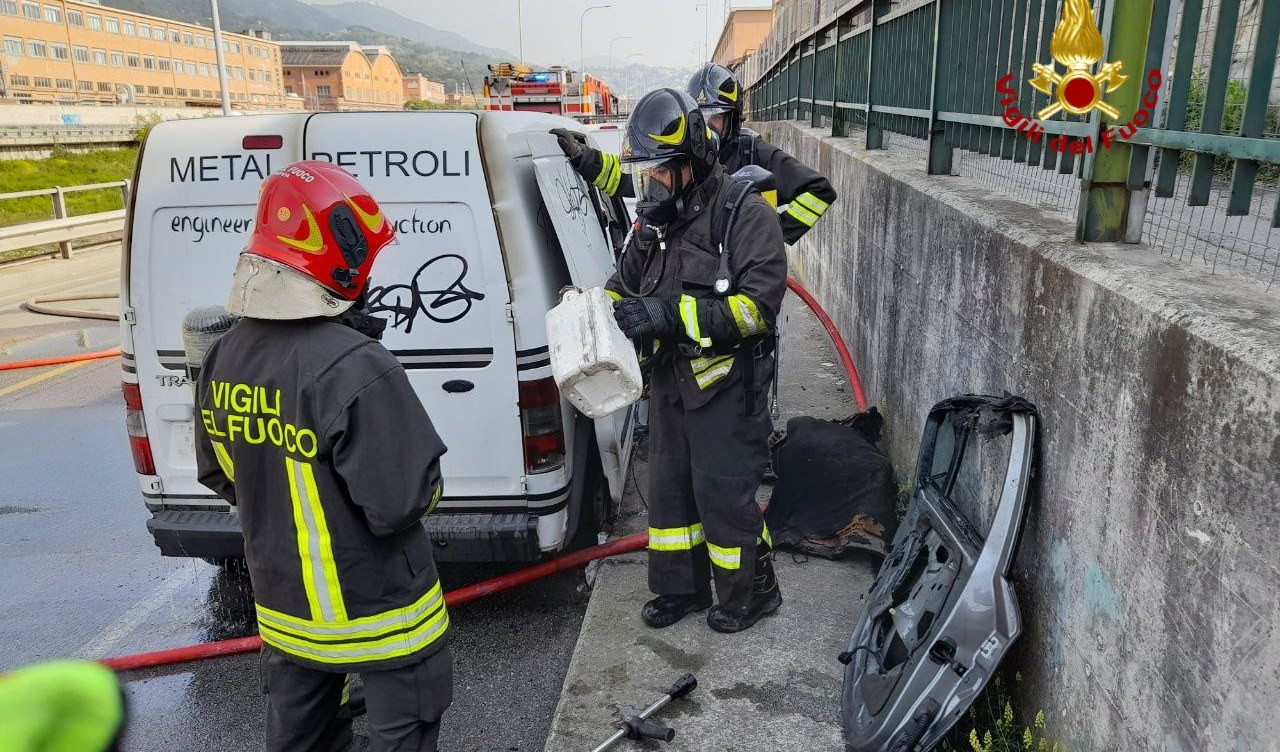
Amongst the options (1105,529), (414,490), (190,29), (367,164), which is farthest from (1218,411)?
(190,29)

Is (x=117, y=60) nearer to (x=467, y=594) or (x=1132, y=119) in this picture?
(x=467, y=594)

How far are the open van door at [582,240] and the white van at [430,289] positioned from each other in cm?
2

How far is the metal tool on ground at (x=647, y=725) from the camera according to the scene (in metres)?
2.86

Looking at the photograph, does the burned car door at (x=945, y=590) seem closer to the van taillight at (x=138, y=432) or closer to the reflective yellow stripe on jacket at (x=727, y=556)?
the reflective yellow stripe on jacket at (x=727, y=556)

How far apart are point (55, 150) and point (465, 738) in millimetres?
35532

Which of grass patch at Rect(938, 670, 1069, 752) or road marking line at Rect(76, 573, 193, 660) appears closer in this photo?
grass patch at Rect(938, 670, 1069, 752)

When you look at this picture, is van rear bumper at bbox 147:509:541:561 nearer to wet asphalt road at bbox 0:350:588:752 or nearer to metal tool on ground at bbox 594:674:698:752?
wet asphalt road at bbox 0:350:588:752

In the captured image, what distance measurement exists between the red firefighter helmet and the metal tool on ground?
1601mm

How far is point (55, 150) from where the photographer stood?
3142cm

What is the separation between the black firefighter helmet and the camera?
4.86 m

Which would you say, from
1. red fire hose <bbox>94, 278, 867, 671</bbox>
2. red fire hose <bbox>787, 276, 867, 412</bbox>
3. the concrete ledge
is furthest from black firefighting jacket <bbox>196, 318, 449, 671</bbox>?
red fire hose <bbox>787, 276, 867, 412</bbox>

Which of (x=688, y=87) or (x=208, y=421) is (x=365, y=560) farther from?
(x=688, y=87)

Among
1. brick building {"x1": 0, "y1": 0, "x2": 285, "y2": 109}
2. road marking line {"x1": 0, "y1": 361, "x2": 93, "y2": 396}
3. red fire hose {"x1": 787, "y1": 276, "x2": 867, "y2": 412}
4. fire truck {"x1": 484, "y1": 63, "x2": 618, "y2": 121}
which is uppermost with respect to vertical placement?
brick building {"x1": 0, "y1": 0, "x2": 285, "y2": 109}

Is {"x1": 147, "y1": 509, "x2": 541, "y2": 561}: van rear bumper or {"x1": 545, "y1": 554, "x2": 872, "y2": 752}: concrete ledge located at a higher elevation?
{"x1": 147, "y1": 509, "x2": 541, "y2": 561}: van rear bumper
